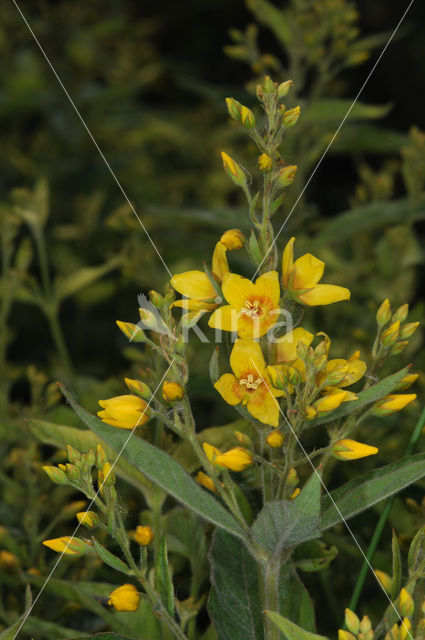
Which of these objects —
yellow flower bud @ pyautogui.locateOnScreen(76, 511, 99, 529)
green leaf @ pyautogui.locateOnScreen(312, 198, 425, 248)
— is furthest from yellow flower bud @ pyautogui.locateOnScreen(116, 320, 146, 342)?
green leaf @ pyautogui.locateOnScreen(312, 198, 425, 248)

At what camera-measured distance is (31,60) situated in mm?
2297

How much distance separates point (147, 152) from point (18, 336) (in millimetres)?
909

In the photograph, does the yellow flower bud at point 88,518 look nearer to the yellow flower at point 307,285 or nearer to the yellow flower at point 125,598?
the yellow flower at point 125,598

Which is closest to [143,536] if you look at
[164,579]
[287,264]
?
[164,579]

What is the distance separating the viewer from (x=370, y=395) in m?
0.58

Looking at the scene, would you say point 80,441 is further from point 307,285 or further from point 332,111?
point 332,111

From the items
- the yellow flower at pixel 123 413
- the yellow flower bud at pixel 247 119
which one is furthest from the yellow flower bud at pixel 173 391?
the yellow flower bud at pixel 247 119

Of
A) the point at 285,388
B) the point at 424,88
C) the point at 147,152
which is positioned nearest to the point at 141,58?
the point at 147,152

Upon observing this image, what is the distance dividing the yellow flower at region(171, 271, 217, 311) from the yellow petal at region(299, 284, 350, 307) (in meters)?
0.08

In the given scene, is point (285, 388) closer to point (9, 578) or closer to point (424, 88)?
point (9, 578)

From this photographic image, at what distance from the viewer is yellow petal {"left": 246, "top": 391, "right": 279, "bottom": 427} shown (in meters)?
0.58

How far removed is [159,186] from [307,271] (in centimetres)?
160

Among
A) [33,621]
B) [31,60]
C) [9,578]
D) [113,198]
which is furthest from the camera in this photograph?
[31,60]

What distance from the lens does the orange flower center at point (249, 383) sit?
588 mm
